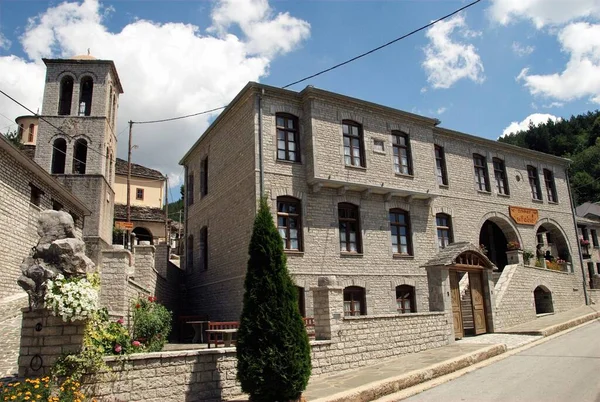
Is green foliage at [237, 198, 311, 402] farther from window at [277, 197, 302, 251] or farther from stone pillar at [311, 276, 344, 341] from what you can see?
window at [277, 197, 302, 251]

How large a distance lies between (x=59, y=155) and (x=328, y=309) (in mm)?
24070

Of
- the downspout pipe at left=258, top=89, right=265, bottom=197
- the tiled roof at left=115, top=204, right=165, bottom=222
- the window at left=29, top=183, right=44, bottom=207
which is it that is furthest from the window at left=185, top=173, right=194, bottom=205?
the tiled roof at left=115, top=204, right=165, bottom=222

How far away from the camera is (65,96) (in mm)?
28812

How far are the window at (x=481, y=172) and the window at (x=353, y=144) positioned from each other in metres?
7.75

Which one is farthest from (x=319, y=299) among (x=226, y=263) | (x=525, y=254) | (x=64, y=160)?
(x=64, y=160)

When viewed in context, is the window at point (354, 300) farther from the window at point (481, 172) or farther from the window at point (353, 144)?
the window at point (481, 172)

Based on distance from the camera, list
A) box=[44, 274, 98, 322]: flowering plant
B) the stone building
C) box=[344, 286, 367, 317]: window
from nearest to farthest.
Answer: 1. box=[44, 274, 98, 322]: flowering plant
2. the stone building
3. box=[344, 286, 367, 317]: window

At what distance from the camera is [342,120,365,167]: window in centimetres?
1676

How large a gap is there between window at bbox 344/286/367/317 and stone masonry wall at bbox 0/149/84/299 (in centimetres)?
1091

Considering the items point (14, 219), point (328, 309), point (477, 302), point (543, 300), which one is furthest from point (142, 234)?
point (328, 309)

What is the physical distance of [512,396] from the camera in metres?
7.50

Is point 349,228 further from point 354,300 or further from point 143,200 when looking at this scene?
point 143,200

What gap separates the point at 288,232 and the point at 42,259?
9.13 meters

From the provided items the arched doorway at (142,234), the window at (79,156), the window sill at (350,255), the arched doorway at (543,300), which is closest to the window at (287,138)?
the window sill at (350,255)
